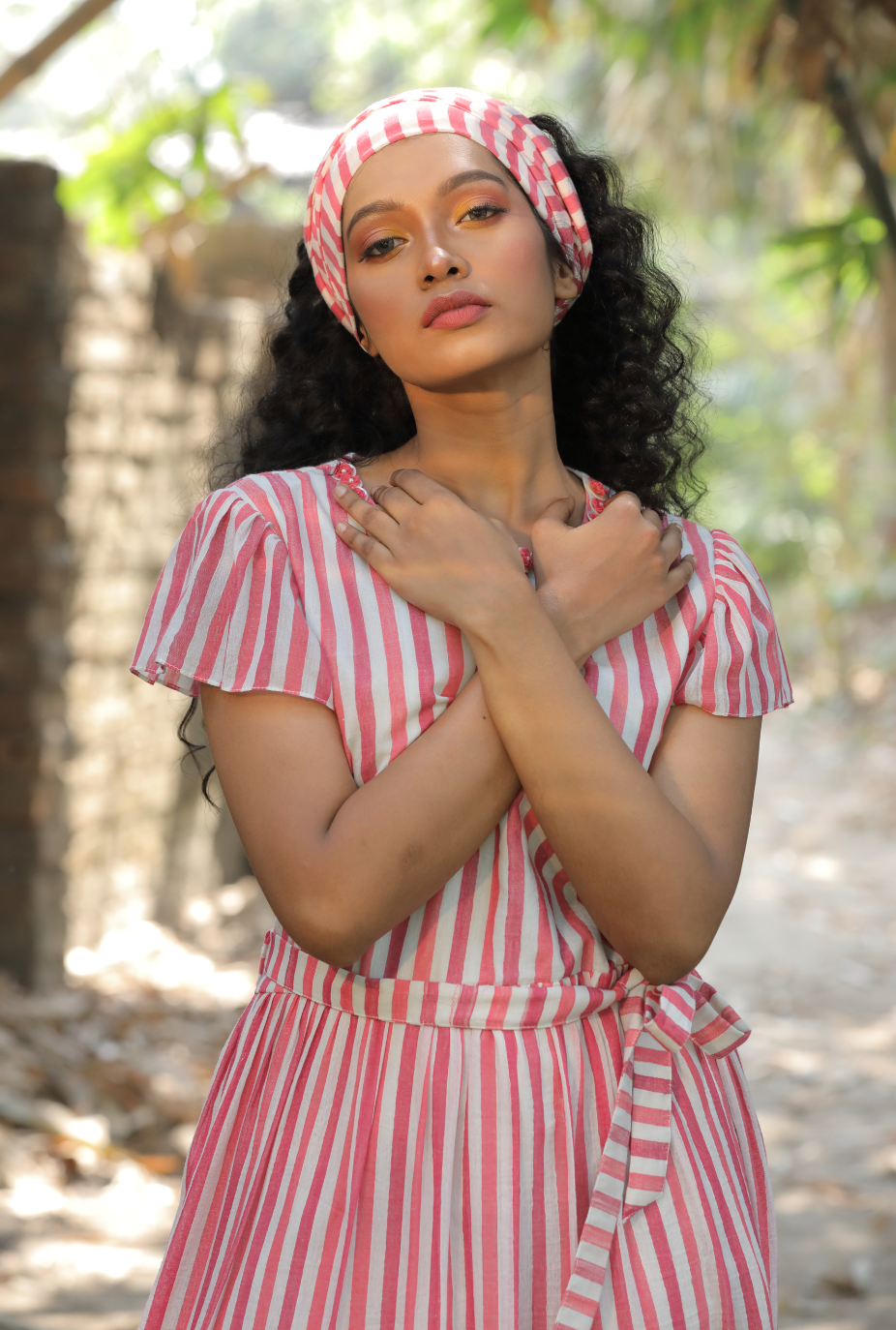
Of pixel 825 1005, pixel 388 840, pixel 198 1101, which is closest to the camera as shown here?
pixel 388 840

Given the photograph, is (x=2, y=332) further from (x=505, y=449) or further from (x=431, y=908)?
(x=431, y=908)

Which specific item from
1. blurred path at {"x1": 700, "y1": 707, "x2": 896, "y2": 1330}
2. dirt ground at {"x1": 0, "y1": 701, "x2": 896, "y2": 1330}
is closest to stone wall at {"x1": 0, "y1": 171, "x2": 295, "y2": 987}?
dirt ground at {"x1": 0, "y1": 701, "x2": 896, "y2": 1330}

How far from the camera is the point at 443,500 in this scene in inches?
50.6

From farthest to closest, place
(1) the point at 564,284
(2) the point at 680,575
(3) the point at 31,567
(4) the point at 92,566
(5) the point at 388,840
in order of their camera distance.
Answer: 1. (4) the point at 92,566
2. (3) the point at 31,567
3. (1) the point at 564,284
4. (2) the point at 680,575
5. (5) the point at 388,840

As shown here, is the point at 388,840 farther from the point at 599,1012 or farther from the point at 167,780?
the point at 167,780

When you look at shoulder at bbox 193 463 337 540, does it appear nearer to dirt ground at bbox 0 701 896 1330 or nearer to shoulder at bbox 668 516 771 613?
shoulder at bbox 668 516 771 613

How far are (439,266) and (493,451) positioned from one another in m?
0.22

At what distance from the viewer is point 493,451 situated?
1409 millimetres

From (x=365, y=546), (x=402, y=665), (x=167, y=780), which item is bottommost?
(x=402, y=665)

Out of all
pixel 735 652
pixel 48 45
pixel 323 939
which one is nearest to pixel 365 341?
pixel 735 652

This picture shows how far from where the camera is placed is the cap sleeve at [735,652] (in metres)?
1.30

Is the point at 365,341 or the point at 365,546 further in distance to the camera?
the point at 365,341

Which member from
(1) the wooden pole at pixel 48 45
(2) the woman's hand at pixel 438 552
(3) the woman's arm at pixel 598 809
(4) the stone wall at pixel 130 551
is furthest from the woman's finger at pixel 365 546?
(4) the stone wall at pixel 130 551

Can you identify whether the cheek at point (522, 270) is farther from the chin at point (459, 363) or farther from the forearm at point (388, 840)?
the forearm at point (388, 840)
